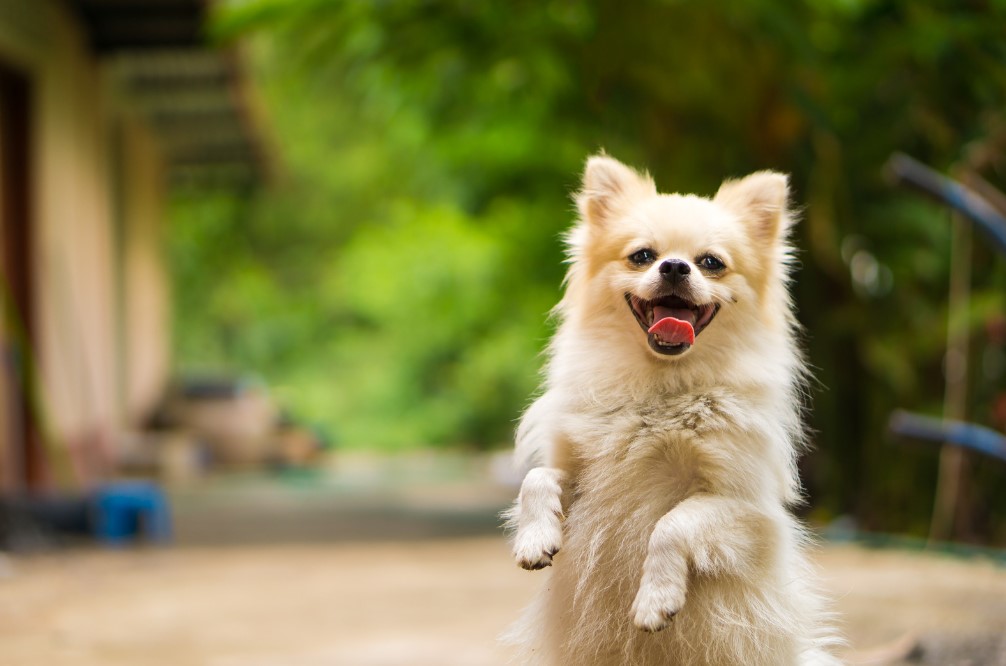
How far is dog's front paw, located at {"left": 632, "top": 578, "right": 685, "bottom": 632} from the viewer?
92.2 inches

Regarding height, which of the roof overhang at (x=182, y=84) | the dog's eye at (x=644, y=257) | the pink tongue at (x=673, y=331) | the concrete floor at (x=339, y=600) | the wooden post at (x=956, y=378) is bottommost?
the concrete floor at (x=339, y=600)

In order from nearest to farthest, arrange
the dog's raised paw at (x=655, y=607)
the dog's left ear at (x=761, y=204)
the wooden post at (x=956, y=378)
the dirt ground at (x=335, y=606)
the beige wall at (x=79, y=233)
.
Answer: the dog's raised paw at (x=655, y=607) < the dog's left ear at (x=761, y=204) < the dirt ground at (x=335, y=606) < the wooden post at (x=956, y=378) < the beige wall at (x=79, y=233)

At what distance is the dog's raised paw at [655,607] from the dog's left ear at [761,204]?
955mm

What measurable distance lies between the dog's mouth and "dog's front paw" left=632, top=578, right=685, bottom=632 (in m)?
0.53

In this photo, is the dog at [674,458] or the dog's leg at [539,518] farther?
the dog at [674,458]

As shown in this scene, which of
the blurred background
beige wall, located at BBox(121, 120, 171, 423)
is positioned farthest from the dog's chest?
beige wall, located at BBox(121, 120, 171, 423)

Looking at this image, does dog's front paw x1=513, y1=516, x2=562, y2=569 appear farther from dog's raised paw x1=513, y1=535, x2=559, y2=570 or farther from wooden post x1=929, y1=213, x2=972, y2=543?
wooden post x1=929, y1=213, x2=972, y2=543

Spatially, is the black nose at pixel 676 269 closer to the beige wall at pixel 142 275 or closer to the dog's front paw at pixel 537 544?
the dog's front paw at pixel 537 544

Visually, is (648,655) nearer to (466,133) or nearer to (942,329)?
(942,329)

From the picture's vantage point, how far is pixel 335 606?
607cm

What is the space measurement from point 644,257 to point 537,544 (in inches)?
29.1

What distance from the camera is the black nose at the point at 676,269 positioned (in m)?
2.54

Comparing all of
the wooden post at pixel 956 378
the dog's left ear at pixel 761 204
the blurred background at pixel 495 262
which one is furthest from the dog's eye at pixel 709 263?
the wooden post at pixel 956 378

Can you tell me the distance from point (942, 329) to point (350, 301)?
67.7 ft
